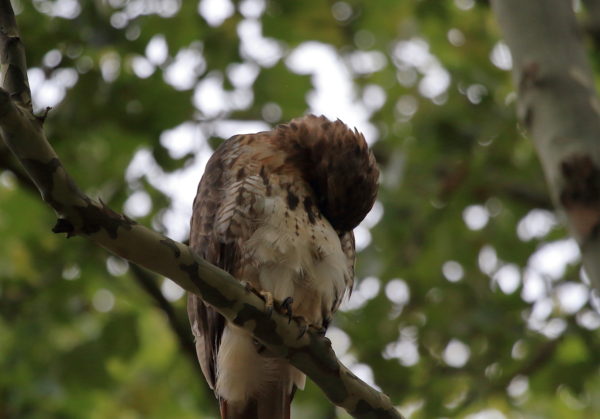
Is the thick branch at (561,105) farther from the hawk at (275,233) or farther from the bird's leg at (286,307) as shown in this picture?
the bird's leg at (286,307)

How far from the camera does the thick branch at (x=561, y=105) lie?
3195mm

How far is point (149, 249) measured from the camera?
221cm

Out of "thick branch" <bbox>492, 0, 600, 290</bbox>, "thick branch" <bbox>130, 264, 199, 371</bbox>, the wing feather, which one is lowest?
"thick branch" <bbox>130, 264, 199, 371</bbox>

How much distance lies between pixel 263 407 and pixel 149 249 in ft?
5.65

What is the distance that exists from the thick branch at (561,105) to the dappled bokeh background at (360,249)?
196 cm

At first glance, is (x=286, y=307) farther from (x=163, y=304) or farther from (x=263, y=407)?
(x=163, y=304)

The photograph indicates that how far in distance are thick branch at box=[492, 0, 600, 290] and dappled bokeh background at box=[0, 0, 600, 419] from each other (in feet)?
6.44

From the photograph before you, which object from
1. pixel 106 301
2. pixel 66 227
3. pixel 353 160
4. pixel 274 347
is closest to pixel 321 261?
pixel 353 160

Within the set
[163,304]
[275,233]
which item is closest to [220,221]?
[275,233]

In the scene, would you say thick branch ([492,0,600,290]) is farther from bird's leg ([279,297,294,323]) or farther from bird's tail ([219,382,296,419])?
bird's tail ([219,382,296,419])

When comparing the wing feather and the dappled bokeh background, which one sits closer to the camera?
the wing feather

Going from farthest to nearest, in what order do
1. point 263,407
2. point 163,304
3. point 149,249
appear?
1. point 163,304
2. point 263,407
3. point 149,249

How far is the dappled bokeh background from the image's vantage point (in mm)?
5367

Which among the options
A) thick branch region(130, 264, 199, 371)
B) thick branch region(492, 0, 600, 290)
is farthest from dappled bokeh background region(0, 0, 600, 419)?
thick branch region(492, 0, 600, 290)
